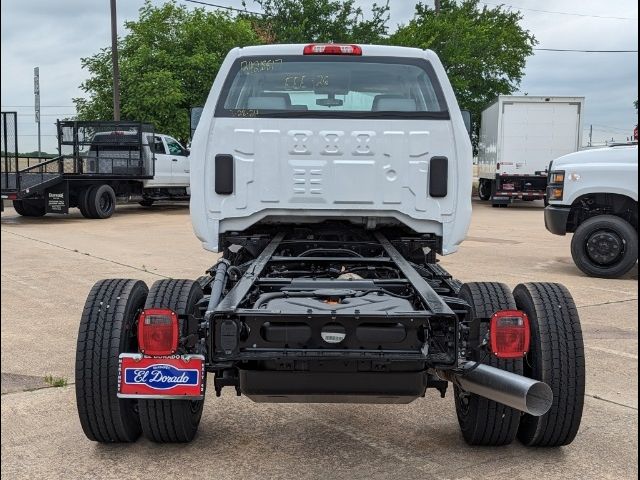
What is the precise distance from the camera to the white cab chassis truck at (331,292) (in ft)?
10.5

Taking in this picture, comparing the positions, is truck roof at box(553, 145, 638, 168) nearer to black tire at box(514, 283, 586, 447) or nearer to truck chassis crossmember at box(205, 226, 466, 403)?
black tire at box(514, 283, 586, 447)

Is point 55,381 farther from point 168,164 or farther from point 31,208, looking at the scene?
point 168,164

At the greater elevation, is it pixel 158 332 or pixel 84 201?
pixel 158 332

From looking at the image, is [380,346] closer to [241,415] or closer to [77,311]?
[241,415]

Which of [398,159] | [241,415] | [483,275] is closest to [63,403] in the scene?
[241,415]

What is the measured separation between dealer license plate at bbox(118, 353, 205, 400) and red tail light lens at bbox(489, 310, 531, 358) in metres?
1.32

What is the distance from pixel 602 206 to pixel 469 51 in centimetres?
1955

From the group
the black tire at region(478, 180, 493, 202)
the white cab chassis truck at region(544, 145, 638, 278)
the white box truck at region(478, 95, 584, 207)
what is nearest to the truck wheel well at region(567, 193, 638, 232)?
the white cab chassis truck at region(544, 145, 638, 278)

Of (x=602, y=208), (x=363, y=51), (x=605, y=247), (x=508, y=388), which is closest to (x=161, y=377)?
(x=508, y=388)

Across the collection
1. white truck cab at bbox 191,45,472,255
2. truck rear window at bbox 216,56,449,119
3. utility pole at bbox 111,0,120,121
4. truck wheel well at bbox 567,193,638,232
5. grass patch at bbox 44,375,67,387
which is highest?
utility pole at bbox 111,0,120,121

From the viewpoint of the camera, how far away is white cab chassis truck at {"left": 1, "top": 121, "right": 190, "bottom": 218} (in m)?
16.5

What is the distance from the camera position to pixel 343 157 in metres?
4.61

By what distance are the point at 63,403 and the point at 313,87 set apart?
2.59m

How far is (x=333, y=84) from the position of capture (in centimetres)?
501
